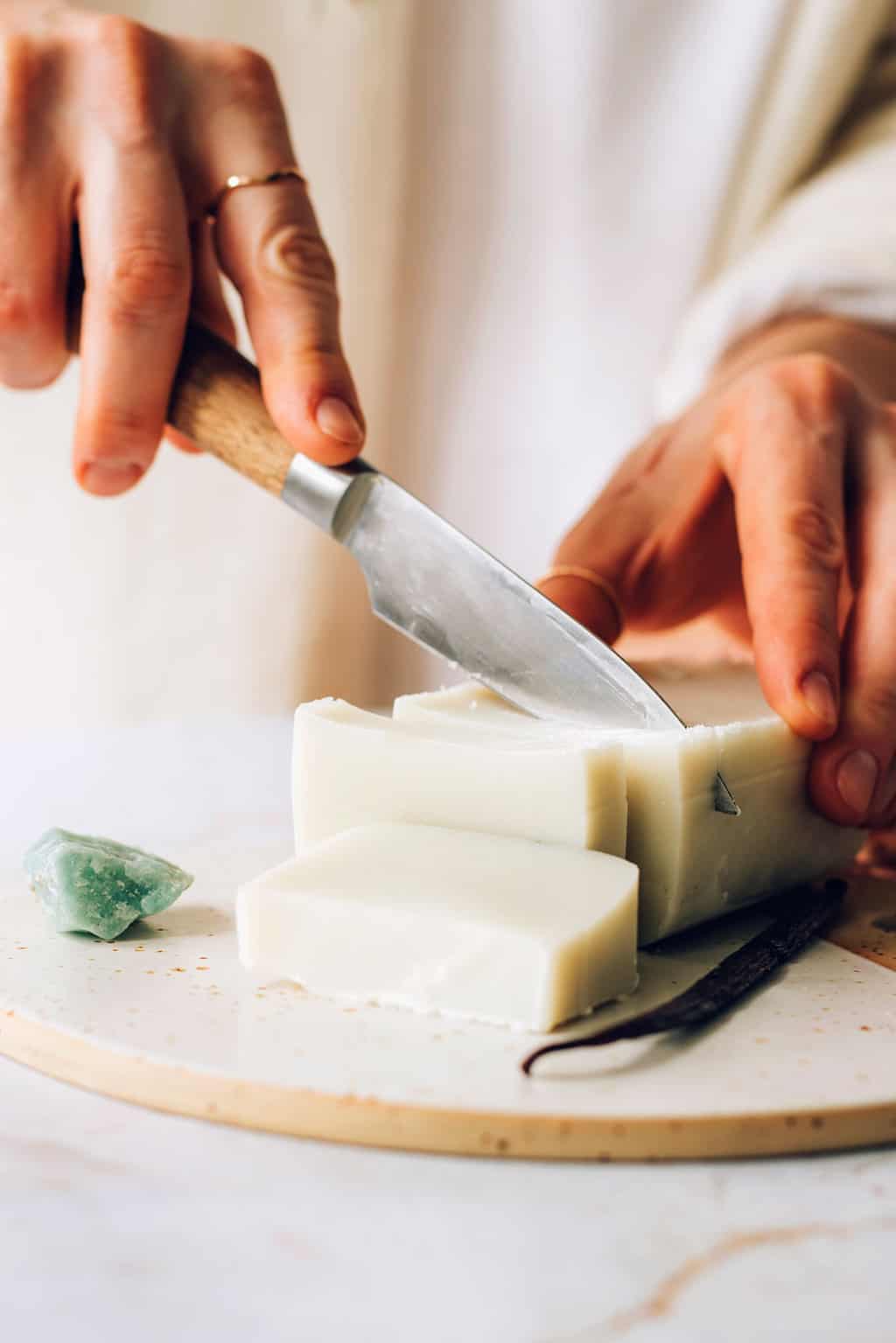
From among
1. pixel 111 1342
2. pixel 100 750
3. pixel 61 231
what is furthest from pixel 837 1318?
A: pixel 100 750

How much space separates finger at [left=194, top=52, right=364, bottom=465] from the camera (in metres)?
1.36

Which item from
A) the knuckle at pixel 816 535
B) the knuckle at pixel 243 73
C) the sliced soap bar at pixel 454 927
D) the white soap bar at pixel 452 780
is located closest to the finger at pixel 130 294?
the knuckle at pixel 243 73

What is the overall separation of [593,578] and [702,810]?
68 cm

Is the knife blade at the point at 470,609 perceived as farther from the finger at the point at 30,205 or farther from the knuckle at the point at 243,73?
the knuckle at the point at 243,73

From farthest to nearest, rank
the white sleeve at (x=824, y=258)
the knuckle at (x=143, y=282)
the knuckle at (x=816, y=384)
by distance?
the white sleeve at (x=824, y=258) → the knuckle at (x=816, y=384) → the knuckle at (x=143, y=282)

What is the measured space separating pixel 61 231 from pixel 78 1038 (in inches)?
35.7

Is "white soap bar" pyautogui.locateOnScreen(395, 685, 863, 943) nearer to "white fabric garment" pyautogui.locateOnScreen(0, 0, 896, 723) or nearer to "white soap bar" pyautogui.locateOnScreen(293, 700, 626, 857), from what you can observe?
"white soap bar" pyautogui.locateOnScreen(293, 700, 626, 857)

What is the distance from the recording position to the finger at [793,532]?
4.39 ft

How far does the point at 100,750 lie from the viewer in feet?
6.48

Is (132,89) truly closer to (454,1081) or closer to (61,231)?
(61,231)

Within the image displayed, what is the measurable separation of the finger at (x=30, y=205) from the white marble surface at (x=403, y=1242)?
87cm

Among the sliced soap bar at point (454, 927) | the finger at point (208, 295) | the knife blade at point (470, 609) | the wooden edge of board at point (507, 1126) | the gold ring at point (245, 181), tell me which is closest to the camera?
the wooden edge of board at point (507, 1126)

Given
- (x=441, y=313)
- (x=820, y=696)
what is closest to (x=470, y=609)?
(x=820, y=696)

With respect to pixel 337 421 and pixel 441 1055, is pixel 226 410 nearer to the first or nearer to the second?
pixel 337 421
